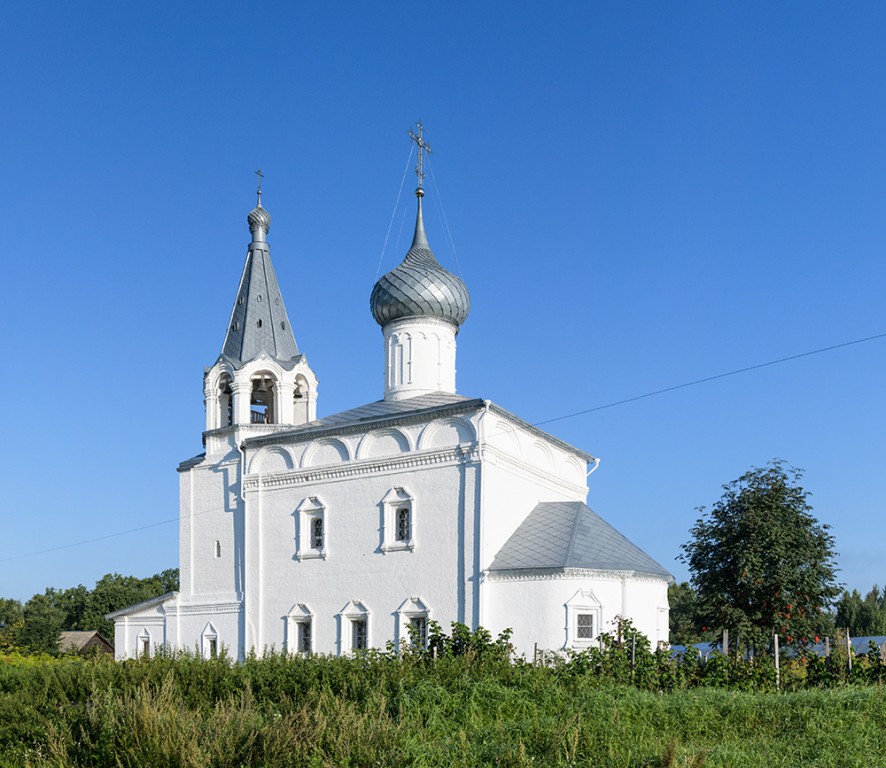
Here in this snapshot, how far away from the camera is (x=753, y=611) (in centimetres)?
1731

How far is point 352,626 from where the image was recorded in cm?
1633

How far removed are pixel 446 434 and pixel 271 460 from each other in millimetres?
3563

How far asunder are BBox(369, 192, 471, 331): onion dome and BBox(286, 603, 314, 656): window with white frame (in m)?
5.40

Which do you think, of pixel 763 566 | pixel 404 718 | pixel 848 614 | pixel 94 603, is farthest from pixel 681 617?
pixel 404 718

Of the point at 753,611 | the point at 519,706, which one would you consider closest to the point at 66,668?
the point at 519,706

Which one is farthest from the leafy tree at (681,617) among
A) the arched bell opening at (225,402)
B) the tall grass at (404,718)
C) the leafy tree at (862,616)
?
the tall grass at (404,718)

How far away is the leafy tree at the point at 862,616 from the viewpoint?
40556mm

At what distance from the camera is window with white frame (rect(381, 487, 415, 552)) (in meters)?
16.0

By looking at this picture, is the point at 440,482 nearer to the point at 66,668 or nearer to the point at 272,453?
the point at 272,453

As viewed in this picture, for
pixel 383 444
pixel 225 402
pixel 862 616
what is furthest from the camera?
pixel 862 616

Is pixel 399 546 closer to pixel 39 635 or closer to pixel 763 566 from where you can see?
pixel 763 566

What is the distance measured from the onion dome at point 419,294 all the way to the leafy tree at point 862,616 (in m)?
27.6

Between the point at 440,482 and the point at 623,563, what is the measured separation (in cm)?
302

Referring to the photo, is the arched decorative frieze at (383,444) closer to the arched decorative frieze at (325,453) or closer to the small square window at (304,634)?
the arched decorative frieze at (325,453)
